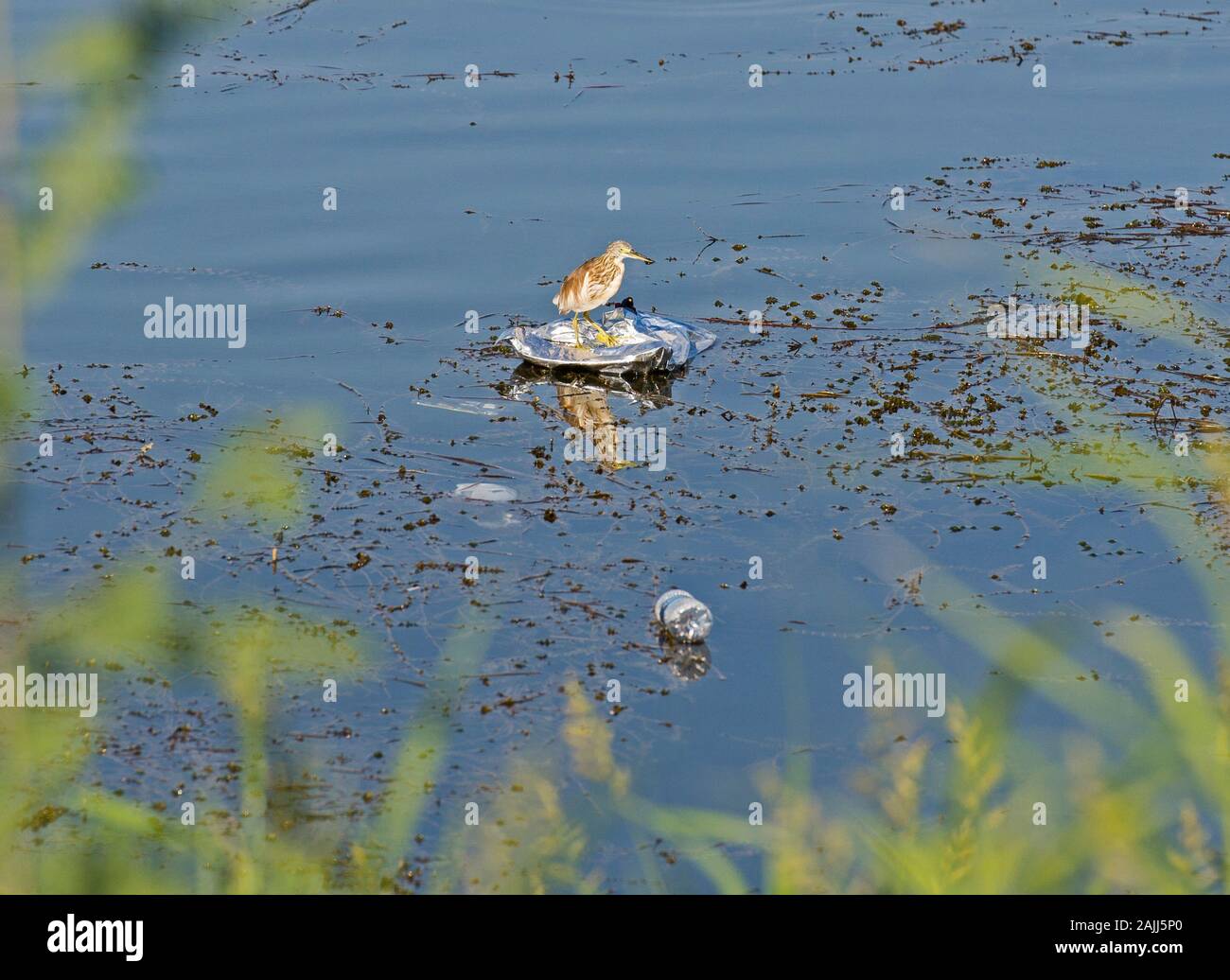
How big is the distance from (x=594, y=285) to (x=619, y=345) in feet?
1.50

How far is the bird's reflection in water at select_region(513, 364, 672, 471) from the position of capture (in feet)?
32.2

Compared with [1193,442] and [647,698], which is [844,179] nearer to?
[1193,442]

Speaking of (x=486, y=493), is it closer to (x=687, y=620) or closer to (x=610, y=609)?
(x=610, y=609)

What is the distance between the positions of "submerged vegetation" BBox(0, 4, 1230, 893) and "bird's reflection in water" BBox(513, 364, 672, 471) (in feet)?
0.14

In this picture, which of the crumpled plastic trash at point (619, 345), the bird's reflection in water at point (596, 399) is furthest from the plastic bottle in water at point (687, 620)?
the crumpled plastic trash at point (619, 345)

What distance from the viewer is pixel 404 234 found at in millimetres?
13242

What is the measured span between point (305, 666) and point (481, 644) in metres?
0.82

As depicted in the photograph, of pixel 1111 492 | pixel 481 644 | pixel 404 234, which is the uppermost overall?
pixel 404 234

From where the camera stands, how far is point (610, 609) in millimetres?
7898

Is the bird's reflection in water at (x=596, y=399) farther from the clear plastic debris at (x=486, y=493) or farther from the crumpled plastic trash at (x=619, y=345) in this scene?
the clear plastic debris at (x=486, y=493)

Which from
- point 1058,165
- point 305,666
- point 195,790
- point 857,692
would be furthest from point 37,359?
point 1058,165

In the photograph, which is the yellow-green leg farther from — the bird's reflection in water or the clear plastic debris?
the clear plastic debris

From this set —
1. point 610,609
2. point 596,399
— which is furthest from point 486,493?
point 596,399

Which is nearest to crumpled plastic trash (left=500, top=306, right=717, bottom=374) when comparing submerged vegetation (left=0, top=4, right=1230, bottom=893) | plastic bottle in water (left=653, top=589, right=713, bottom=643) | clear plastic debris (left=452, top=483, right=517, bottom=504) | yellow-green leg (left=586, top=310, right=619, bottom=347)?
yellow-green leg (left=586, top=310, right=619, bottom=347)
